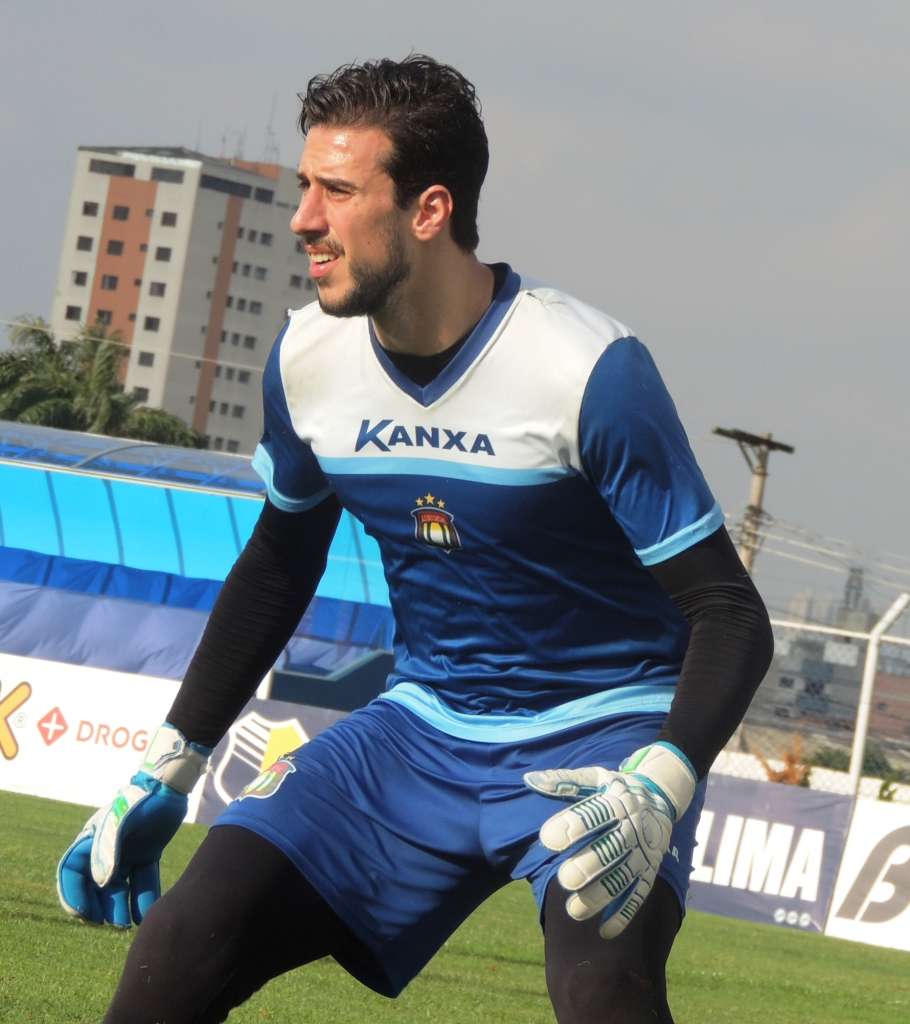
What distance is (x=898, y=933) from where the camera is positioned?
14.7 meters

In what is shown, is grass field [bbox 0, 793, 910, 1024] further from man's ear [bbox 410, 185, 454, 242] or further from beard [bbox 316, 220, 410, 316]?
man's ear [bbox 410, 185, 454, 242]

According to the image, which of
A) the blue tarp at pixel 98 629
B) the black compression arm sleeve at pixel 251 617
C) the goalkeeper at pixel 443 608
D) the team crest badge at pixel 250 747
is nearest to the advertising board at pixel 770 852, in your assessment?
the team crest badge at pixel 250 747

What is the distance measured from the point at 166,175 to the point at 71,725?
12864 cm

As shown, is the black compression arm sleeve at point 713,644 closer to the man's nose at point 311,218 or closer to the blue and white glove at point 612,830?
the blue and white glove at point 612,830

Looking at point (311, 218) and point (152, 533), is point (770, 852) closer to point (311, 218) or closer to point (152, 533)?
point (311, 218)

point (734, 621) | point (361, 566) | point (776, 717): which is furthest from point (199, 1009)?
point (361, 566)

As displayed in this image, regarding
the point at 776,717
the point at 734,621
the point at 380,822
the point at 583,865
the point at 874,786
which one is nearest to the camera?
the point at 583,865

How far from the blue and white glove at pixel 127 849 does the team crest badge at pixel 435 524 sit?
0.74 m

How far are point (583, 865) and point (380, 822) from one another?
71 centimetres

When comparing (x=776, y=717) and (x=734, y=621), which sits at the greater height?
(x=734, y=621)

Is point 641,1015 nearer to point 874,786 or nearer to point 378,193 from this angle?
point 378,193

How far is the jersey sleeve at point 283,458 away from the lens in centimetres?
397

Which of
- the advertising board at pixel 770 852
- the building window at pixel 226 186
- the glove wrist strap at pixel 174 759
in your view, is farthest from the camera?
the building window at pixel 226 186

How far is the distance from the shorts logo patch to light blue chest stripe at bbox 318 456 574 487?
0.61 metres
